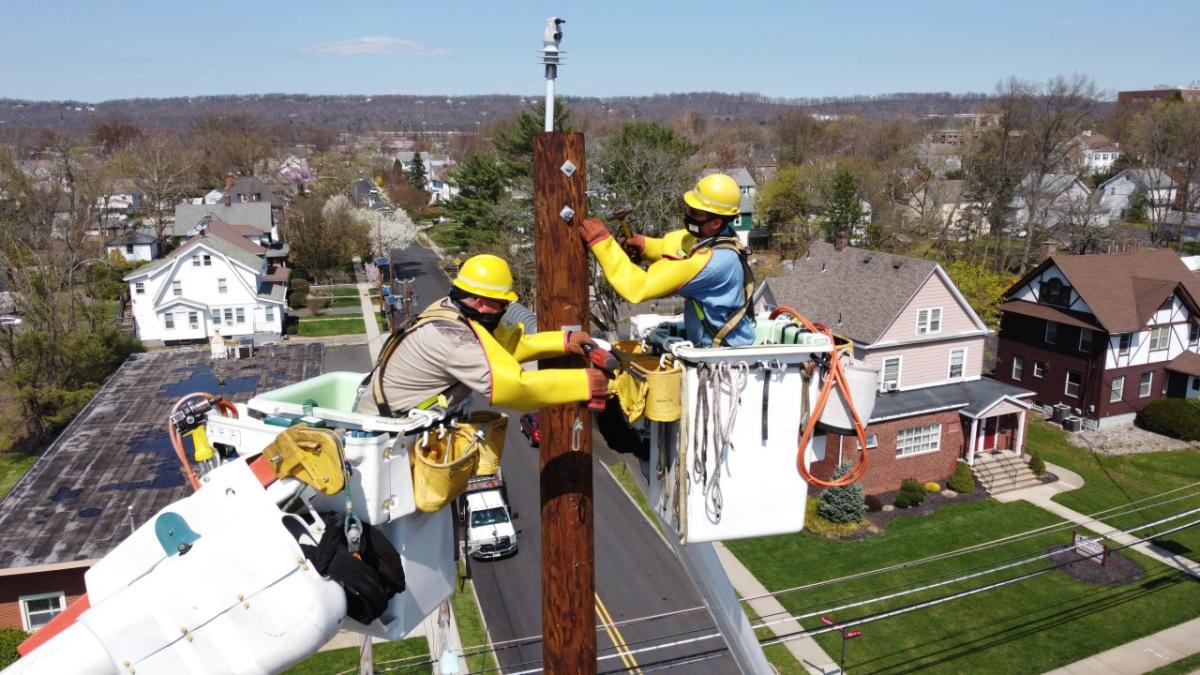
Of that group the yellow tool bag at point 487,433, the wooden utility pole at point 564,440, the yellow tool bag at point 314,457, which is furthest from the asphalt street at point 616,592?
the yellow tool bag at point 314,457

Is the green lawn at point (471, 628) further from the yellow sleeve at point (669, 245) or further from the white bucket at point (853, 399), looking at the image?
the white bucket at point (853, 399)

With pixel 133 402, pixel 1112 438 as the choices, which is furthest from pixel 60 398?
pixel 1112 438

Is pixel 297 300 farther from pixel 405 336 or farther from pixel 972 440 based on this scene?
pixel 405 336

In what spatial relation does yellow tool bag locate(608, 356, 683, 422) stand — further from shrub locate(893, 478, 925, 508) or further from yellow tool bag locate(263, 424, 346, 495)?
shrub locate(893, 478, 925, 508)

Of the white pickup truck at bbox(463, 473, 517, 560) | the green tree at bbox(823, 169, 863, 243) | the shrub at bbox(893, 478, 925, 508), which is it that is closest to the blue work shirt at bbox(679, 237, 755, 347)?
the white pickup truck at bbox(463, 473, 517, 560)

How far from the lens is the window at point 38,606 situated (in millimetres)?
18906

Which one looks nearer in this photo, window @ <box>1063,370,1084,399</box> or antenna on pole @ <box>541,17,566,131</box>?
antenna on pole @ <box>541,17,566,131</box>

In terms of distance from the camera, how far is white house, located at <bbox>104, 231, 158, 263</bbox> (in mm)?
66419

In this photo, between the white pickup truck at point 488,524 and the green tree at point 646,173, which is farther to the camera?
the green tree at point 646,173

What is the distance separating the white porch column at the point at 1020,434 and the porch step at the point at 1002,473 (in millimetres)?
437

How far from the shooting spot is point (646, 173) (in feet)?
145

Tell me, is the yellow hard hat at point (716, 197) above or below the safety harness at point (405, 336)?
above

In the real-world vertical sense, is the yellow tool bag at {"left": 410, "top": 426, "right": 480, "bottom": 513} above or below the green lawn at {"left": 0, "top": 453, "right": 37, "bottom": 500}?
above

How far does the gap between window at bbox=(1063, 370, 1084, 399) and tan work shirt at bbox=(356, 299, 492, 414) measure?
35.5 meters
